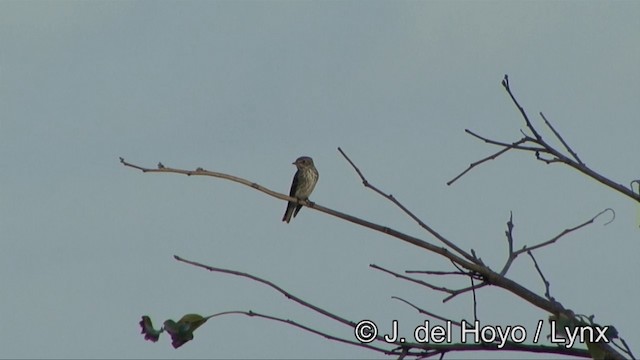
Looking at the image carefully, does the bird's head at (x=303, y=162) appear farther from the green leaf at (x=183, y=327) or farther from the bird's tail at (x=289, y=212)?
the green leaf at (x=183, y=327)

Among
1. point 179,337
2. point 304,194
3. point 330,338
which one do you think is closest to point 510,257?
point 330,338

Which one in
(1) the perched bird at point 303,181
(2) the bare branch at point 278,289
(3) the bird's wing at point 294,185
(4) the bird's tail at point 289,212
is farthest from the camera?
(3) the bird's wing at point 294,185

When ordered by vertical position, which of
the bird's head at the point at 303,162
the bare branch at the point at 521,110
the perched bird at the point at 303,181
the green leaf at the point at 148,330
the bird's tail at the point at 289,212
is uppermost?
the bird's head at the point at 303,162

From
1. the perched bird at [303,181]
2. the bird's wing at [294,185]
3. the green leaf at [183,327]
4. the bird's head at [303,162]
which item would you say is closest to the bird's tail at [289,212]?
the perched bird at [303,181]

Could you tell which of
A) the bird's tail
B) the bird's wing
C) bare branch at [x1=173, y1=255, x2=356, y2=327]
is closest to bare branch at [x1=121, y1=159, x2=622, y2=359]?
bare branch at [x1=173, y1=255, x2=356, y2=327]

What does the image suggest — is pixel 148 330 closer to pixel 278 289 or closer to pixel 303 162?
pixel 278 289

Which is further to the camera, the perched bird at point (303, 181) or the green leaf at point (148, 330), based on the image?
the perched bird at point (303, 181)

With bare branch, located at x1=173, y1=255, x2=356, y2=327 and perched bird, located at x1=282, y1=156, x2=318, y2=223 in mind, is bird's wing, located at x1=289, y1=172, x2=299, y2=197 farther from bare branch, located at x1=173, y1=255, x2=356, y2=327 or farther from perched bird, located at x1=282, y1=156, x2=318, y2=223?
bare branch, located at x1=173, y1=255, x2=356, y2=327

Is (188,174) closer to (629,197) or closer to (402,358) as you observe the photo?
(402,358)

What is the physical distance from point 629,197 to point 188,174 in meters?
1.48

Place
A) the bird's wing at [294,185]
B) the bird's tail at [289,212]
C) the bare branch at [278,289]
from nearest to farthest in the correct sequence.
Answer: the bare branch at [278,289] < the bird's tail at [289,212] < the bird's wing at [294,185]

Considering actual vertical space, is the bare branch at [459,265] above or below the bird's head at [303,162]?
below

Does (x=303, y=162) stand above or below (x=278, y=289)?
above

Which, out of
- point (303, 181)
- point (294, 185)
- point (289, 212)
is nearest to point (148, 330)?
point (289, 212)
